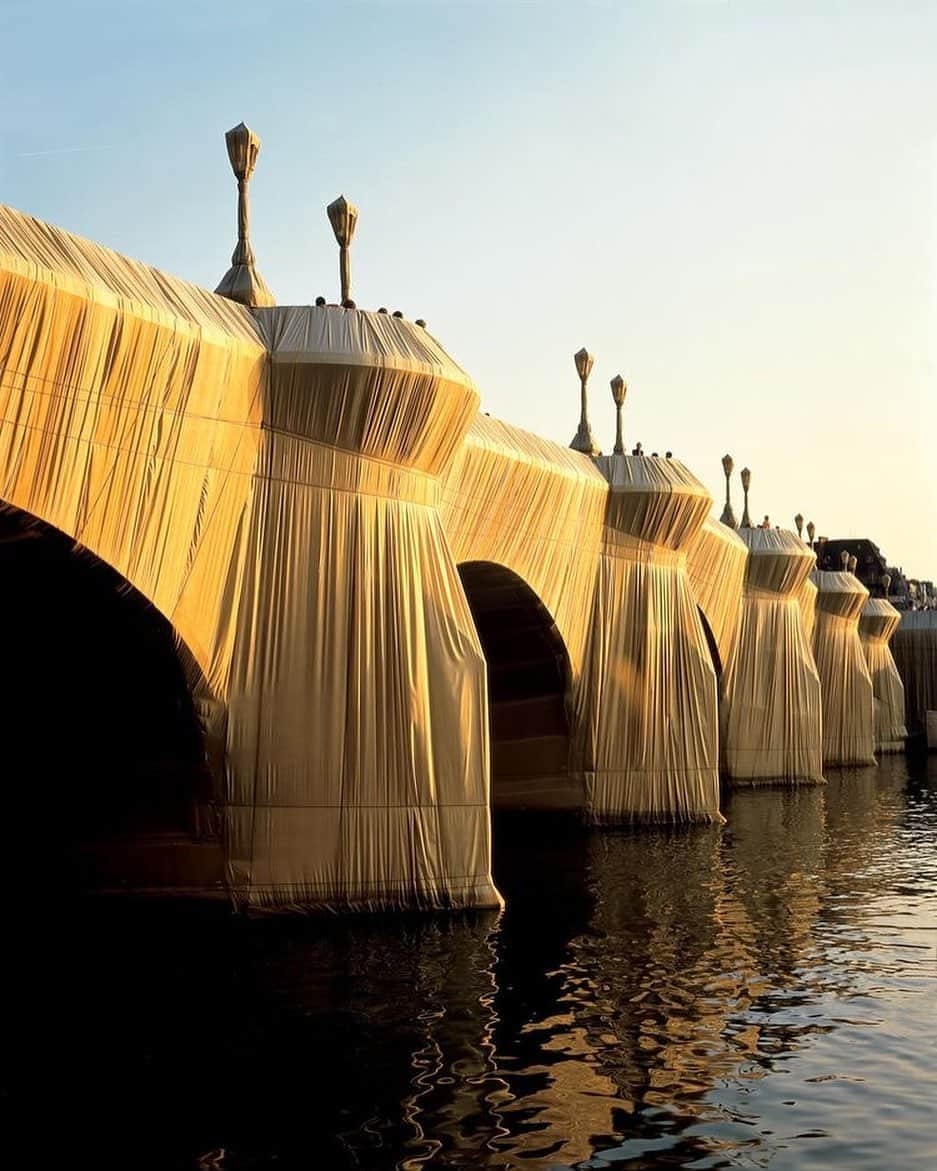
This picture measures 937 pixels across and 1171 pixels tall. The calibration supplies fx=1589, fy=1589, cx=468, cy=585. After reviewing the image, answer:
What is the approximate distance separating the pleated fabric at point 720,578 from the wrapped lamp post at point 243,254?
2148 centimetres

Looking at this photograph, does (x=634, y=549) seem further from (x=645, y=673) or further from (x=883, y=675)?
(x=883, y=675)

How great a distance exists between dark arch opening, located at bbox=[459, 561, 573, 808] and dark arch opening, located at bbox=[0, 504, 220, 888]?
11.2m

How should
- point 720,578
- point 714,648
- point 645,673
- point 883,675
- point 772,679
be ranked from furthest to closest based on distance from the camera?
point 883,675, point 772,679, point 714,648, point 720,578, point 645,673

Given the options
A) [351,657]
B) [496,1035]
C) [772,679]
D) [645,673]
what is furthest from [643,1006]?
[772,679]

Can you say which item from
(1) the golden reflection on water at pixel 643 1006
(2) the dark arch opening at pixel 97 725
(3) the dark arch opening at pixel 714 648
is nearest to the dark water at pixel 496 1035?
(1) the golden reflection on water at pixel 643 1006

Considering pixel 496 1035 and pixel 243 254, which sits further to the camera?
pixel 243 254

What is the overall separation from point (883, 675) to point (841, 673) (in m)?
15.0

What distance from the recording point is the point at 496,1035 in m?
13.9

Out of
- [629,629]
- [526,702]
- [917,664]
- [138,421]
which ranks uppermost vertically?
[917,664]

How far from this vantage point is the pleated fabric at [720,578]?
133 feet

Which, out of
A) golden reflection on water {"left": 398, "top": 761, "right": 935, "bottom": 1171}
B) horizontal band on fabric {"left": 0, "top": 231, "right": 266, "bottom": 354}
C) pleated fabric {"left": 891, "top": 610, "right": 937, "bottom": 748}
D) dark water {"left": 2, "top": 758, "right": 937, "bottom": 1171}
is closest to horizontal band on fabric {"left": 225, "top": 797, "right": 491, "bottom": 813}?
dark water {"left": 2, "top": 758, "right": 937, "bottom": 1171}

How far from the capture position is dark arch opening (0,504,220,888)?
1741 cm

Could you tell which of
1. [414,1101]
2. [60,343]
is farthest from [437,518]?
[414,1101]

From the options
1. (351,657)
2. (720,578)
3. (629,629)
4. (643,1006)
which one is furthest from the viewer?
(720,578)
